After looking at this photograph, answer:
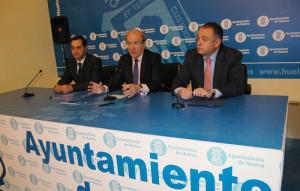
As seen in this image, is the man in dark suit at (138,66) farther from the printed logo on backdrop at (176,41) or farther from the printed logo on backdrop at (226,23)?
the printed logo on backdrop at (226,23)

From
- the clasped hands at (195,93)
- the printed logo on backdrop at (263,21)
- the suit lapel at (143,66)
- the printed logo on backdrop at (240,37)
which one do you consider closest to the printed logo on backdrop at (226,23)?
the printed logo on backdrop at (240,37)

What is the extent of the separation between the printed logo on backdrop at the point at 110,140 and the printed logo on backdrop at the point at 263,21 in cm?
272

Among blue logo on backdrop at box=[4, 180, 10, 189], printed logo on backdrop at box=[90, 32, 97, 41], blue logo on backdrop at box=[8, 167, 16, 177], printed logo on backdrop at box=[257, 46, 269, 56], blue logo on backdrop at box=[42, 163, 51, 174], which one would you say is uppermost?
printed logo on backdrop at box=[90, 32, 97, 41]

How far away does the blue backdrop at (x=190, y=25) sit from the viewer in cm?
309

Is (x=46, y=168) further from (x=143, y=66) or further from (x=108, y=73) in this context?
(x=108, y=73)

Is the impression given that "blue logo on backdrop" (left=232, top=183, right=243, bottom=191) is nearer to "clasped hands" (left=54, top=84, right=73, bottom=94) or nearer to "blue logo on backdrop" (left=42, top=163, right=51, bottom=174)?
"blue logo on backdrop" (left=42, top=163, right=51, bottom=174)

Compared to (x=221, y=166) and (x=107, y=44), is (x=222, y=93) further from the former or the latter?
(x=107, y=44)

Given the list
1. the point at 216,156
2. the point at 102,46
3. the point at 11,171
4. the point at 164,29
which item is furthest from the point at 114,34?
the point at 216,156

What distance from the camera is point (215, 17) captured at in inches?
133

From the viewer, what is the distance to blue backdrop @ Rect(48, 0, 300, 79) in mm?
3088

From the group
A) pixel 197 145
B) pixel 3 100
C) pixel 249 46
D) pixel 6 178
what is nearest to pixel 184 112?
pixel 197 145

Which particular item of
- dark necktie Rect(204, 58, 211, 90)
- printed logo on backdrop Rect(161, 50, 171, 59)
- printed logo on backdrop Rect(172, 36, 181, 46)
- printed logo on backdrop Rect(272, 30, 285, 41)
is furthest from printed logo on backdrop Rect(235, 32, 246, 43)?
dark necktie Rect(204, 58, 211, 90)

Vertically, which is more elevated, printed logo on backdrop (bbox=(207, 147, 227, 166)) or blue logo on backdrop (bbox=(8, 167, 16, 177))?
printed logo on backdrop (bbox=(207, 147, 227, 166))

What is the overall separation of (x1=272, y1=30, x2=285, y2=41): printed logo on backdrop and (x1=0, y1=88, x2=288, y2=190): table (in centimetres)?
164
